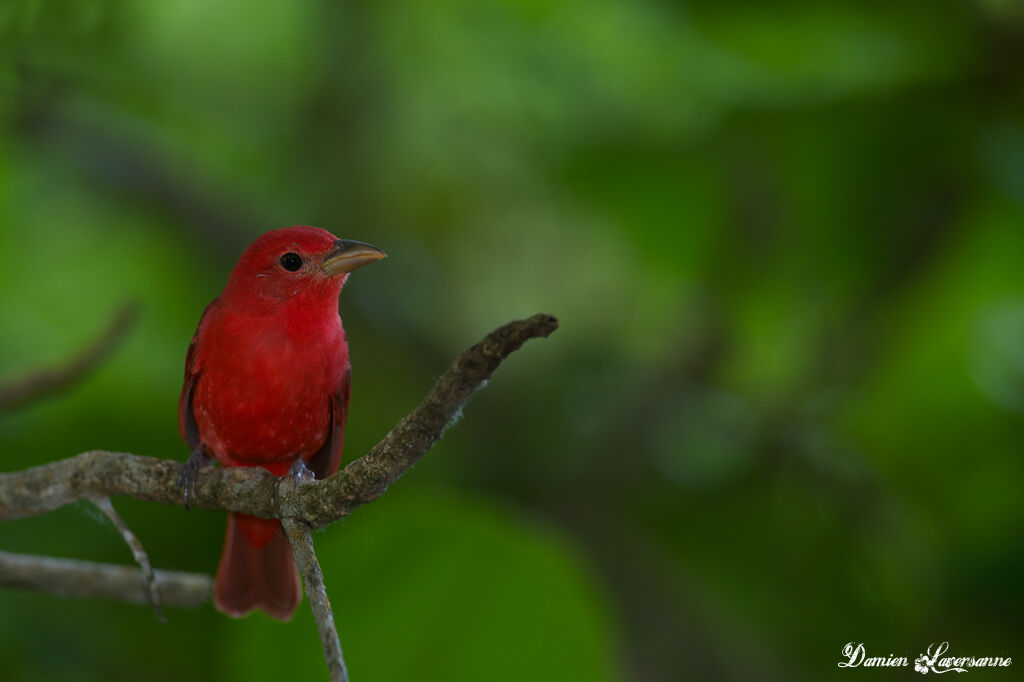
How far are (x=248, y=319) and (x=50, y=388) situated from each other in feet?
2.10

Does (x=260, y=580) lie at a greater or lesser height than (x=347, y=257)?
lesser

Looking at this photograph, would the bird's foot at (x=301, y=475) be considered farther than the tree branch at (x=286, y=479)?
Yes

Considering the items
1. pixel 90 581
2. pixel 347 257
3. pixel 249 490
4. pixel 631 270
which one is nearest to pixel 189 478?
pixel 249 490

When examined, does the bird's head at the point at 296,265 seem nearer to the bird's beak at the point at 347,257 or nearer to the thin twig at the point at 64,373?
the bird's beak at the point at 347,257

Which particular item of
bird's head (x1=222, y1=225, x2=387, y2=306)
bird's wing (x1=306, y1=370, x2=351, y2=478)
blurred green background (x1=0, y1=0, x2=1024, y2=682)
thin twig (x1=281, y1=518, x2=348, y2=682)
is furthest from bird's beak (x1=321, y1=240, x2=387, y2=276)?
blurred green background (x1=0, y1=0, x2=1024, y2=682)

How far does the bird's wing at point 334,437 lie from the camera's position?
142 centimetres

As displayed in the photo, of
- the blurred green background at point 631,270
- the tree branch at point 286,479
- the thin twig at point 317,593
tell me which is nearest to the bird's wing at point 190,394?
the tree branch at point 286,479

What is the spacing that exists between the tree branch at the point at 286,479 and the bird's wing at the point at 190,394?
126 mm

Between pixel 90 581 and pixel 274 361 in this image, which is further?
pixel 90 581

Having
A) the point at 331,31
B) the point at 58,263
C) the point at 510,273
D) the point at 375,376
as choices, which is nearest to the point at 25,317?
the point at 58,263
